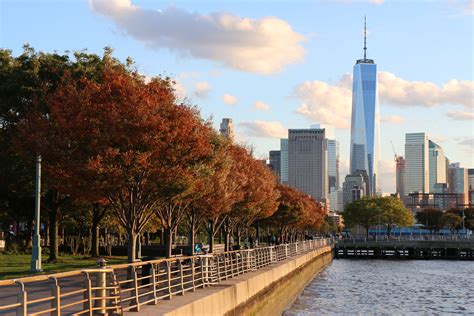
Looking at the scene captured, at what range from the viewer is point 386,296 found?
5491 cm

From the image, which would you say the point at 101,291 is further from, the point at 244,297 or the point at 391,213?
the point at 391,213

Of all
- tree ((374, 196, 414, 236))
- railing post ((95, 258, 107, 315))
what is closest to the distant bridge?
tree ((374, 196, 414, 236))

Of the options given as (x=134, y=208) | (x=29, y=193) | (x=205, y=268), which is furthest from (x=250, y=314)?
(x=29, y=193)

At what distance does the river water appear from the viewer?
4456cm

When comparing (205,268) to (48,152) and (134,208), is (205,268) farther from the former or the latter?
(48,152)

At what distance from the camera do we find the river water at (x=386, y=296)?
146ft

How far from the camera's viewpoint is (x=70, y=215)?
61.9 meters

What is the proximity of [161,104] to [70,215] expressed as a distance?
31831 mm

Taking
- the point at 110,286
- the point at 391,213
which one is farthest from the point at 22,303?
the point at 391,213

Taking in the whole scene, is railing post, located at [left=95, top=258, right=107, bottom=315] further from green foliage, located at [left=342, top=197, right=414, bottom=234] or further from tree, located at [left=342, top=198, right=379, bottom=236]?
tree, located at [left=342, top=198, right=379, bottom=236]

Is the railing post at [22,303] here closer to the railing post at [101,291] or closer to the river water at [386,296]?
the railing post at [101,291]

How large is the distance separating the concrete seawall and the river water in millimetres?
1432

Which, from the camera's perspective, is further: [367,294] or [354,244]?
[354,244]

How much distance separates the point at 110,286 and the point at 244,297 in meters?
13.0
